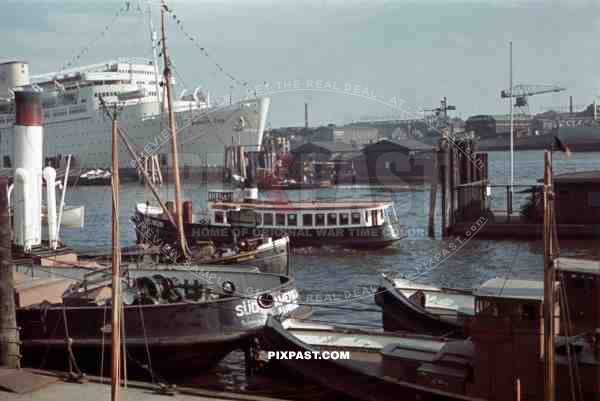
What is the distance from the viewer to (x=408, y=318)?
55.9 ft

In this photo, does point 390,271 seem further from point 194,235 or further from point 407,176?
point 407,176

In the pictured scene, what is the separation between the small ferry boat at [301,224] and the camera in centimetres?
3195

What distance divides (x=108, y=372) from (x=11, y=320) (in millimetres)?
2498

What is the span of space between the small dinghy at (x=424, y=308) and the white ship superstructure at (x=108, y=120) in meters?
50.8

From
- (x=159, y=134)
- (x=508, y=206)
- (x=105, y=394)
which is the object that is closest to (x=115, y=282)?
(x=105, y=394)

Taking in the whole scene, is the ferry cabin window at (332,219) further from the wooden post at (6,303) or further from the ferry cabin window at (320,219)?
the wooden post at (6,303)

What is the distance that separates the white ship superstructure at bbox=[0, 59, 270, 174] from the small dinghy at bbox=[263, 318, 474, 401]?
54.2m

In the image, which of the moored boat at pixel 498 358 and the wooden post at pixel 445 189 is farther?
the wooden post at pixel 445 189

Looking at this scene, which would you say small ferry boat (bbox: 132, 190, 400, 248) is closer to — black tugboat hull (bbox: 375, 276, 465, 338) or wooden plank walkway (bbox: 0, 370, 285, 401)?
black tugboat hull (bbox: 375, 276, 465, 338)

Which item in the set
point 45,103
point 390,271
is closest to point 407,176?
point 45,103

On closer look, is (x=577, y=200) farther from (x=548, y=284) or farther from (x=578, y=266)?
(x=548, y=284)

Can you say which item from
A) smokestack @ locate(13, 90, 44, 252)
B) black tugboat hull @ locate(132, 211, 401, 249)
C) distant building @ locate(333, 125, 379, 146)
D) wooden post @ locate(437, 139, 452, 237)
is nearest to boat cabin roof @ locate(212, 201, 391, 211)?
black tugboat hull @ locate(132, 211, 401, 249)

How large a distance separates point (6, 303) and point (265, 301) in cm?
482

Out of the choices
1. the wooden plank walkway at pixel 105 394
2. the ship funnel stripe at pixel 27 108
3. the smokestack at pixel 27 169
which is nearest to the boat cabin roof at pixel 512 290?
the wooden plank walkway at pixel 105 394
